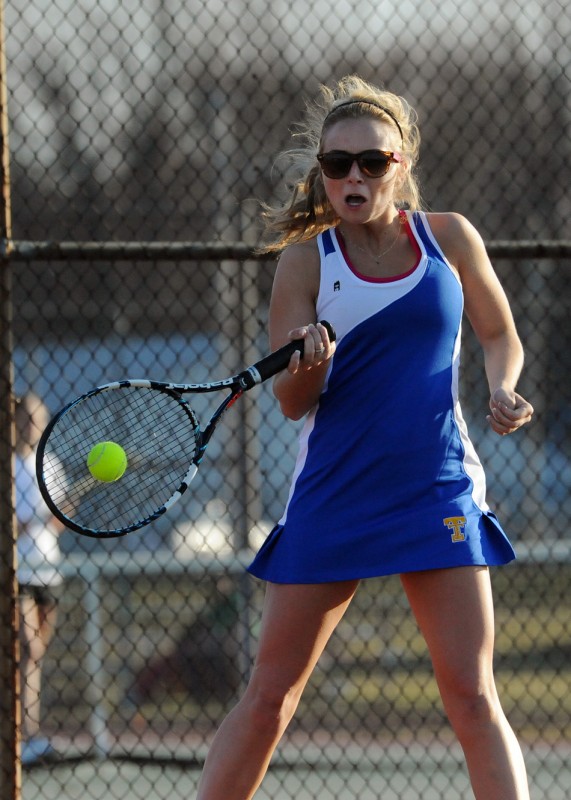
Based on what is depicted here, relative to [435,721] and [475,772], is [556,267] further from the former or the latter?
[475,772]

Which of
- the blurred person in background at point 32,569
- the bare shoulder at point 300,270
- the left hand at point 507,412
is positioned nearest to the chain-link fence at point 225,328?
the blurred person in background at point 32,569

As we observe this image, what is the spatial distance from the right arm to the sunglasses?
177mm

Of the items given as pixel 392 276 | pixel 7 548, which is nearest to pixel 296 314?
pixel 392 276

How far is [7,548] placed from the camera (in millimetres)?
3457

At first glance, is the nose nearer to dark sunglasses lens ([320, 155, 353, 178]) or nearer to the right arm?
dark sunglasses lens ([320, 155, 353, 178])

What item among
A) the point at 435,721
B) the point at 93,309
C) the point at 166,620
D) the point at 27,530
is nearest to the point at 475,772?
the point at 27,530

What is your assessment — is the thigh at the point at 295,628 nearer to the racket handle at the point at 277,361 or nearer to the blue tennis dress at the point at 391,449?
the blue tennis dress at the point at 391,449

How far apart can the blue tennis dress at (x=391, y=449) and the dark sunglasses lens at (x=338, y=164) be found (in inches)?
7.2

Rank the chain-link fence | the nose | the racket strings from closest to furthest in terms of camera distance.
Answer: the nose, the racket strings, the chain-link fence

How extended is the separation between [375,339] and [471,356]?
4155 mm

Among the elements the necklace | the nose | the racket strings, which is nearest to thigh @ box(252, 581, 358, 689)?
the racket strings

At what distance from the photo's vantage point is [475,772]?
2457 millimetres

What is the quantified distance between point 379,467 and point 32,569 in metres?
2.41

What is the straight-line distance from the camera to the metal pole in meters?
3.44
